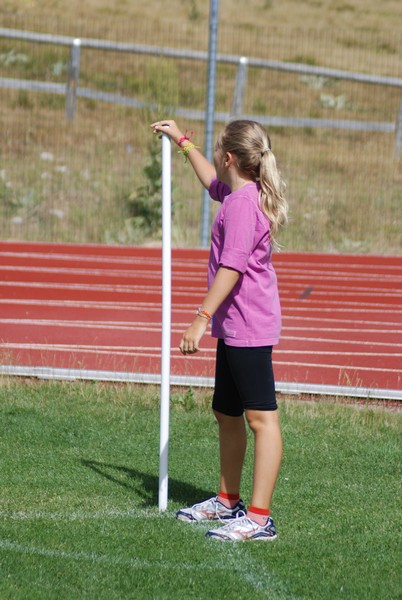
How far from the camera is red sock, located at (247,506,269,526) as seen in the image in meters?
4.54

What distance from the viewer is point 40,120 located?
2062 cm

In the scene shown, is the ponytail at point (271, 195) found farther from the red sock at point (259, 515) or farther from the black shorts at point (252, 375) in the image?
the red sock at point (259, 515)

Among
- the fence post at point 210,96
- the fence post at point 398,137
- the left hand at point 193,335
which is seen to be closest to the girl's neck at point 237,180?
the left hand at point 193,335

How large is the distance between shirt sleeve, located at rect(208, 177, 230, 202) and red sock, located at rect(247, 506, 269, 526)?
1334 millimetres

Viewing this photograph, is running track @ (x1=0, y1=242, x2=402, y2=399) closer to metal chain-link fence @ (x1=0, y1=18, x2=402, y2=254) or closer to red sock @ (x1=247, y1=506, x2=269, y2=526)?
metal chain-link fence @ (x1=0, y1=18, x2=402, y2=254)

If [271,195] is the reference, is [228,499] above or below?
below

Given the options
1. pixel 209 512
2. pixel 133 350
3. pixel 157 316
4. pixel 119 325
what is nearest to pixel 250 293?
pixel 209 512

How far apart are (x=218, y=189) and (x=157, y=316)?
4813 millimetres

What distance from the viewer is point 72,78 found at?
65.4 ft

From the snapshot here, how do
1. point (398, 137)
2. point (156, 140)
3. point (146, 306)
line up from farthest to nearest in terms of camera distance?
point (398, 137) < point (156, 140) < point (146, 306)

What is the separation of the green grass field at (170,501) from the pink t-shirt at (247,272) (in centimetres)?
84

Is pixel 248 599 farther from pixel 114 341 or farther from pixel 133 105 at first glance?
pixel 133 105

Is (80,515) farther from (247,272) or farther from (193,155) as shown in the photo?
(193,155)

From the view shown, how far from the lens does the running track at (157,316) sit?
782cm
